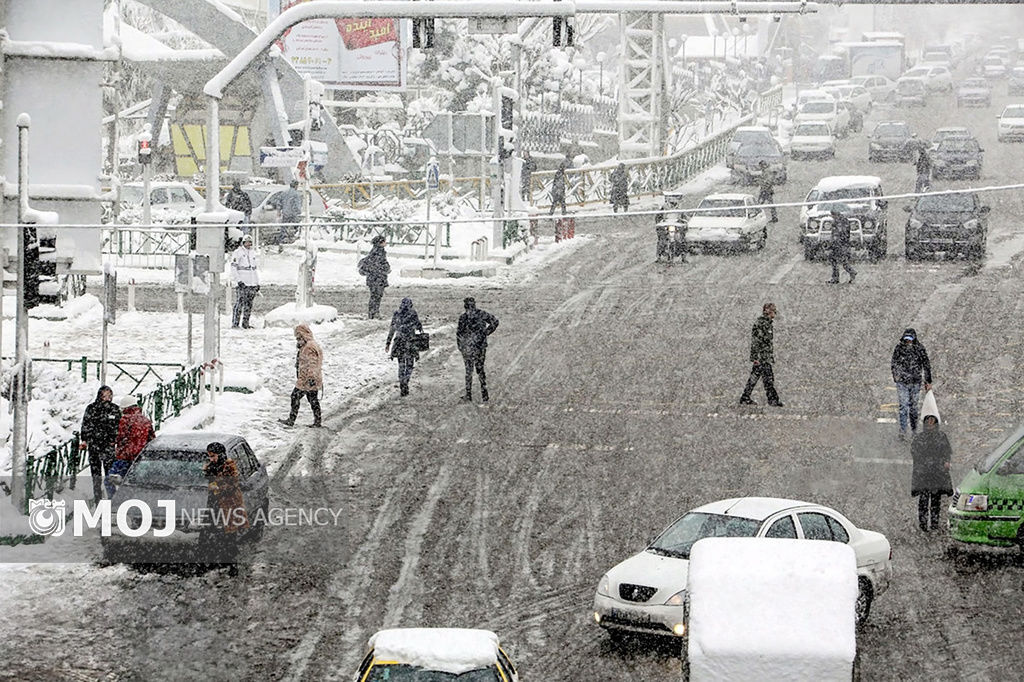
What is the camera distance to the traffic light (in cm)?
2001

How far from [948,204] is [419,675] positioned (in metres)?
28.3

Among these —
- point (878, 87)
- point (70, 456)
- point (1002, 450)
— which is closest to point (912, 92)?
point (878, 87)

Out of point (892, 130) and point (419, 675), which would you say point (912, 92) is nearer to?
point (892, 130)

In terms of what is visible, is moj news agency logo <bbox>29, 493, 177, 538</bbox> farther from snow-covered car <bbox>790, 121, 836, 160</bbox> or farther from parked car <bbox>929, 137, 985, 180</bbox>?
snow-covered car <bbox>790, 121, 836, 160</bbox>

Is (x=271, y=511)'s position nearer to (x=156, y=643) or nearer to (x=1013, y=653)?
(x=156, y=643)

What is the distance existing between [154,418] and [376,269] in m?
9.96

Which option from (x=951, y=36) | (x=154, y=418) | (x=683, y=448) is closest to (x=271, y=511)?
(x=154, y=418)

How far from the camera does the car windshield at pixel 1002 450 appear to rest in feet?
58.5

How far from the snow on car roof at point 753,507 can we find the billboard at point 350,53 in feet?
130

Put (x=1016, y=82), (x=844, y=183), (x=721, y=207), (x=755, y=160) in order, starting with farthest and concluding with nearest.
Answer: (x=1016, y=82), (x=755, y=160), (x=721, y=207), (x=844, y=183)

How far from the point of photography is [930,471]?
18719 mm

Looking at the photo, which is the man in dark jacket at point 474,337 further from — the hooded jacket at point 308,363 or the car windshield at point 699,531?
the car windshield at point 699,531

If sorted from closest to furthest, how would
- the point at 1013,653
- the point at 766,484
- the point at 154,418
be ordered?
the point at 1013,653, the point at 766,484, the point at 154,418

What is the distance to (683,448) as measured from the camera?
2292 centimetres
